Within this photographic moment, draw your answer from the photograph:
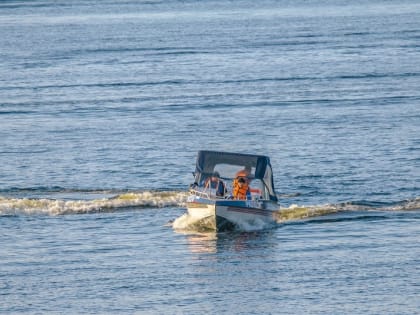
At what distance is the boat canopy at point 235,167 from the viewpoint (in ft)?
162

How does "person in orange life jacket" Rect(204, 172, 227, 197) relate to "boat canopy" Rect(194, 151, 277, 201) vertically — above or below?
below

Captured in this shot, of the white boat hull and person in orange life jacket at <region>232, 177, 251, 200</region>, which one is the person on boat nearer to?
person in orange life jacket at <region>232, 177, 251, 200</region>

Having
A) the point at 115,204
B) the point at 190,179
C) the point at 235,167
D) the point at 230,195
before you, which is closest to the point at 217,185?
the point at 230,195

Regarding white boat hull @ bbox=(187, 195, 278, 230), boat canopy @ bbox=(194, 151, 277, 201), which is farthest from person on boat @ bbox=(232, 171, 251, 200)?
boat canopy @ bbox=(194, 151, 277, 201)

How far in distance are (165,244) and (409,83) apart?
54.4m

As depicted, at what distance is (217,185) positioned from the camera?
4853cm

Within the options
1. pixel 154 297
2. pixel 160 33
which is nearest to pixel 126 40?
pixel 160 33

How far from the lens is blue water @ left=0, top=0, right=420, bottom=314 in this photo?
40.3 metres

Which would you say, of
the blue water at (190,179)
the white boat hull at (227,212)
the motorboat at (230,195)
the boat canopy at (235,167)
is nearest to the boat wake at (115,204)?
the blue water at (190,179)

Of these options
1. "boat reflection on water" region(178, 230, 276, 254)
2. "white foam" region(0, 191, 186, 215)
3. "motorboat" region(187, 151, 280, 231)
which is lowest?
"boat reflection on water" region(178, 230, 276, 254)

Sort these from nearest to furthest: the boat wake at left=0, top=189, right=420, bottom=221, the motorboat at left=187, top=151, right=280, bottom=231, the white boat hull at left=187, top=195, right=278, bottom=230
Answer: the white boat hull at left=187, top=195, right=278, bottom=230 → the motorboat at left=187, top=151, right=280, bottom=231 → the boat wake at left=0, top=189, right=420, bottom=221

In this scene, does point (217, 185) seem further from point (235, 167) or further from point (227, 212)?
point (235, 167)

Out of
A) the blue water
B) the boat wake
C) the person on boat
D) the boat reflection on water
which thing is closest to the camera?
the blue water

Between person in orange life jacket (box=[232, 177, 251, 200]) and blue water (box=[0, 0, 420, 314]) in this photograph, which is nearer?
blue water (box=[0, 0, 420, 314])
